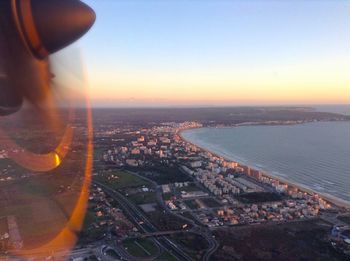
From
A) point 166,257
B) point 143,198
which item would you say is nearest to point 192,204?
point 143,198

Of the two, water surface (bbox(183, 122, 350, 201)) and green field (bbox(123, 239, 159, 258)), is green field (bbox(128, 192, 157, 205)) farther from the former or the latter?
water surface (bbox(183, 122, 350, 201))

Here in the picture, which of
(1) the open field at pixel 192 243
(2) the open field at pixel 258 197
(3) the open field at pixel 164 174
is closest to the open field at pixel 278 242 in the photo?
(1) the open field at pixel 192 243

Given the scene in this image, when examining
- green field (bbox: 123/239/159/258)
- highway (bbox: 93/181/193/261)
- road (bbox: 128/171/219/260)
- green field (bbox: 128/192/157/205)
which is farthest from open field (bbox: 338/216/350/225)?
green field (bbox: 128/192/157/205)

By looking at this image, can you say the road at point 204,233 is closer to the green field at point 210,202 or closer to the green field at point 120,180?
the green field at point 210,202

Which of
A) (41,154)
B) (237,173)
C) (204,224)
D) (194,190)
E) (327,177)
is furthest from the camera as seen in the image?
(237,173)

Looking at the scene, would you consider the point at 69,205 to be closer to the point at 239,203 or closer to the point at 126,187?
the point at 126,187

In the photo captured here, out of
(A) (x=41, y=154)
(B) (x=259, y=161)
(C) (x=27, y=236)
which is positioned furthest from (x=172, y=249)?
(B) (x=259, y=161)

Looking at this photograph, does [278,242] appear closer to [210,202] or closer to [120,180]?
[210,202]
